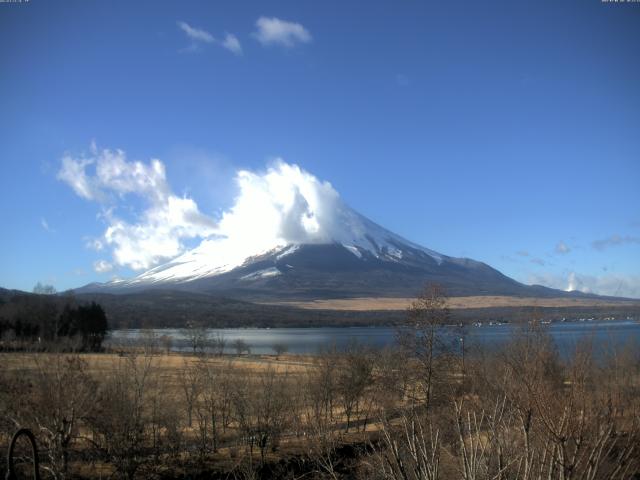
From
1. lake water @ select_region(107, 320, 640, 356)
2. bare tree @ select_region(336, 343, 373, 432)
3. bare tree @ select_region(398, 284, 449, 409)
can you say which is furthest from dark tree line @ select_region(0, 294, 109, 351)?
bare tree @ select_region(398, 284, 449, 409)

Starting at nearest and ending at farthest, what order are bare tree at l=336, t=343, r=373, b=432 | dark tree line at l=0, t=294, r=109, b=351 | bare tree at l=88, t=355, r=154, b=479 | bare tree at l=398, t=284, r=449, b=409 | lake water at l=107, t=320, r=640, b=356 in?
bare tree at l=88, t=355, r=154, b=479 < bare tree at l=398, t=284, r=449, b=409 < lake water at l=107, t=320, r=640, b=356 < bare tree at l=336, t=343, r=373, b=432 < dark tree line at l=0, t=294, r=109, b=351

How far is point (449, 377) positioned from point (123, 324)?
15097cm

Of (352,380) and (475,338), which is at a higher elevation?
(475,338)

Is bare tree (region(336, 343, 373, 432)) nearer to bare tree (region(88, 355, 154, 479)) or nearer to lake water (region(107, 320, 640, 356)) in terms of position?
lake water (region(107, 320, 640, 356))

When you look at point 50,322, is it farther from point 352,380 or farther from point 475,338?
point 475,338

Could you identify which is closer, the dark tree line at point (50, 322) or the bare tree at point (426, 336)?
the bare tree at point (426, 336)

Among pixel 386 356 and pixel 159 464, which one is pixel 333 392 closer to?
pixel 386 356

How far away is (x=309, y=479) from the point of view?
78.7 ft

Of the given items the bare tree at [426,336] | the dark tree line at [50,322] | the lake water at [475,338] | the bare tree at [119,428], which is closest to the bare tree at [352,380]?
the lake water at [475,338]

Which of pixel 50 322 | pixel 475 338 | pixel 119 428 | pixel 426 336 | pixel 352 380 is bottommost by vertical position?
pixel 352 380

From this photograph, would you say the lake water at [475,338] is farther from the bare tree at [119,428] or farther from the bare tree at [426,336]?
the bare tree at [119,428]

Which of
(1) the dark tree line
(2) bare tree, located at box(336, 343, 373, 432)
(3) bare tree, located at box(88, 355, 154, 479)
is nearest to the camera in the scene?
(3) bare tree, located at box(88, 355, 154, 479)

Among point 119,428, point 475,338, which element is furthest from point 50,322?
point 119,428

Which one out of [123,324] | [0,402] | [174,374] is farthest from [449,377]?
[123,324]
